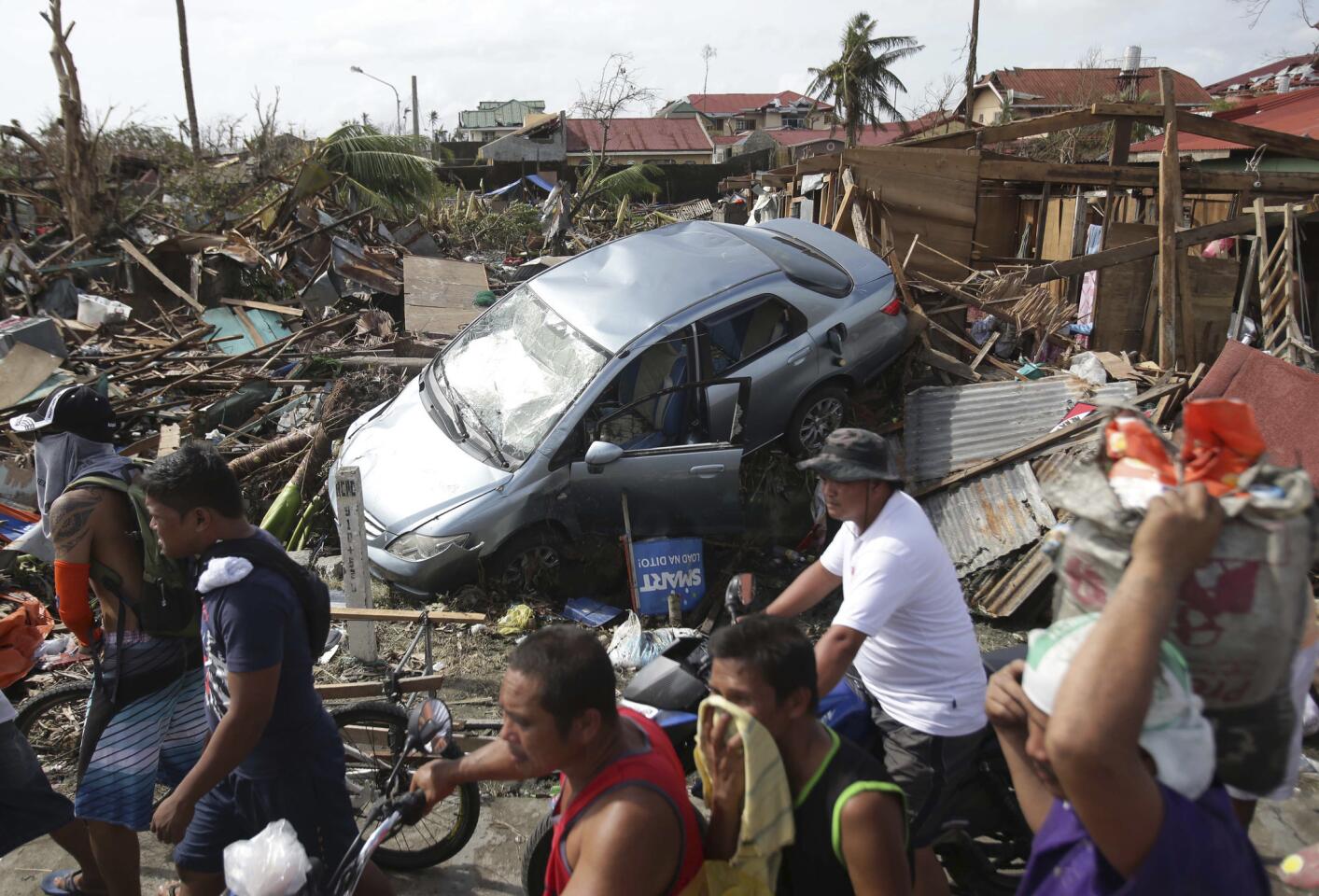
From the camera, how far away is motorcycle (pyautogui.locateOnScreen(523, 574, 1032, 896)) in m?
2.81

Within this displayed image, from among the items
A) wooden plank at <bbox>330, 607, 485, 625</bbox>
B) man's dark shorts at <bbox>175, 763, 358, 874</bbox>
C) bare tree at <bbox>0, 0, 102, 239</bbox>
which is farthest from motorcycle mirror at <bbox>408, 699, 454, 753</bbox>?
bare tree at <bbox>0, 0, 102, 239</bbox>

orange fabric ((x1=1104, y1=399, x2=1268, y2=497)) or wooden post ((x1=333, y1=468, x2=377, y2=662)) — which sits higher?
orange fabric ((x1=1104, y1=399, x2=1268, y2=497))

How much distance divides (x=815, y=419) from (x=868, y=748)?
4.06 metres

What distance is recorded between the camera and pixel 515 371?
6199mm

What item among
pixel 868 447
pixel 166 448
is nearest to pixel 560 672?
pixel 868 447

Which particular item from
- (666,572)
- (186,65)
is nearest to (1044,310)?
(666,572)

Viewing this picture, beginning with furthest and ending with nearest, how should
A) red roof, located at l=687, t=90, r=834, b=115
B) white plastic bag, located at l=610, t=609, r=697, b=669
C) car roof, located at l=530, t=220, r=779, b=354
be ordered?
red roof, located at l=687, t=90, r=834, b=115, car roof, located at l=530, t=220, r=779, b=354, white plastic bag, located at l=610, t=609, r=697, b=669

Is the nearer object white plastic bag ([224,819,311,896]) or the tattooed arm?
white plastic bag ([224,819,311,896])

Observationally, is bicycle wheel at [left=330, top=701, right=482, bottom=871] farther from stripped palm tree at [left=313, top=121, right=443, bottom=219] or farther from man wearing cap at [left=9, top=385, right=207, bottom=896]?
stripped palm tree at [left=313, top=121, right=443, bottom=219]

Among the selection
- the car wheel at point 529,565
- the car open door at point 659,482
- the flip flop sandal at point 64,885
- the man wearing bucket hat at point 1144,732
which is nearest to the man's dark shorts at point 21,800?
the flip flop sandal at point 64,885

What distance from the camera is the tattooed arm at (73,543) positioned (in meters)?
2.75

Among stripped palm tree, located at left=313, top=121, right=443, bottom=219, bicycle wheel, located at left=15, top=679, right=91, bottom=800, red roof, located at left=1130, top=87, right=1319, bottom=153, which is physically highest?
red roof, located at left=1130, top=87, right=1319, bottom=153

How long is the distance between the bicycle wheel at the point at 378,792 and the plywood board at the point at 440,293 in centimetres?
795

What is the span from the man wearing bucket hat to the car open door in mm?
4321
